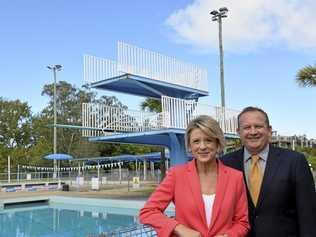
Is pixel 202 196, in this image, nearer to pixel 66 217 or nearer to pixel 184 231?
pixel 184 231

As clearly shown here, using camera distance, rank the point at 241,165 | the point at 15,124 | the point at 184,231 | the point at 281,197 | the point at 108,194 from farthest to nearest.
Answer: the point at 15,124 → the point at 108,194 → the point at 241,165 → the point at 281,197 → the point at 184,231

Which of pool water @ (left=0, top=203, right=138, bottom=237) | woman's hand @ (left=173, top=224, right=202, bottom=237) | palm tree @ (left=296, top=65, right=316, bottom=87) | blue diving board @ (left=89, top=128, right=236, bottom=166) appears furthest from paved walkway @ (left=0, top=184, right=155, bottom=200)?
woman's hand @ (left=173, top=224, right=202, bottom=237)

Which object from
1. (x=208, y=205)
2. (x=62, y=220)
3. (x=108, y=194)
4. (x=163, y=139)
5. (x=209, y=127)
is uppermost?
(x=163, y=139)

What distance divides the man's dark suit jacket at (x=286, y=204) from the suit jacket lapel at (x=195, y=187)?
0.36 m

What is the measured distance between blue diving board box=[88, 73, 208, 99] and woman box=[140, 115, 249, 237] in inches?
605

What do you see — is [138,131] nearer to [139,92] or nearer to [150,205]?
[139,92]

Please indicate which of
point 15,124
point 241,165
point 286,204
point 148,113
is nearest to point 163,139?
point 148,113

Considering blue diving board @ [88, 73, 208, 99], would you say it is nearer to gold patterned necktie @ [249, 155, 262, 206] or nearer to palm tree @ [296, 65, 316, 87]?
palm tree @ [296, 65, 316, 87]

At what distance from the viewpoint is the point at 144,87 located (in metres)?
18.8

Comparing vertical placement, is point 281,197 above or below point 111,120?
below

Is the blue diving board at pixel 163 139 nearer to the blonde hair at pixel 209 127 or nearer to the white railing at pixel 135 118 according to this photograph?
the white railing at pixel 135 118

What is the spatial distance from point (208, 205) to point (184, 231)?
0.17 metres

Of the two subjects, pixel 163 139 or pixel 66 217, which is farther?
pixel 163 139

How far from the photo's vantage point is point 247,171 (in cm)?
239
